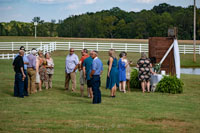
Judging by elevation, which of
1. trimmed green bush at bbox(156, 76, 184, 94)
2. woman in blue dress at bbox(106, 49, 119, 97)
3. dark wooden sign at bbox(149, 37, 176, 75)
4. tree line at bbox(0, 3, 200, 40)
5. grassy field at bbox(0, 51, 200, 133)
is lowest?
grassy field at bbox(0, 51, 200, 133)

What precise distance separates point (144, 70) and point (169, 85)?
1254 millimetres

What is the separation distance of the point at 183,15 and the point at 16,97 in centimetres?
8892

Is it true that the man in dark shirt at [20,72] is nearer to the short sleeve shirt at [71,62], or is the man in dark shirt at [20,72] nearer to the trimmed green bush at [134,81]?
the short sleeve shirt at [71,62]

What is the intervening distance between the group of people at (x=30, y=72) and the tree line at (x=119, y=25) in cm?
7298

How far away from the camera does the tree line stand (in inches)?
3910

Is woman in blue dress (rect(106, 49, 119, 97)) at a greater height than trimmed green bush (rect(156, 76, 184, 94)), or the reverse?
woman in blue dress (rect(106, 49, 119, 97))

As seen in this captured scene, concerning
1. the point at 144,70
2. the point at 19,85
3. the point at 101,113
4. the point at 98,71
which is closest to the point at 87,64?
the point at 98,71

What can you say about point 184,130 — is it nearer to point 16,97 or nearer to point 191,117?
point 191,117

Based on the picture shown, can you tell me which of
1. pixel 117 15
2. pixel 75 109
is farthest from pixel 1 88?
pixel 117 15

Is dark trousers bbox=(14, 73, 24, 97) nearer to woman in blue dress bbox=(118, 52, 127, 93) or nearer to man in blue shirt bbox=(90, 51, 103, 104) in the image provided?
man in blue shirt bbox=(90, 51, 103, 104)

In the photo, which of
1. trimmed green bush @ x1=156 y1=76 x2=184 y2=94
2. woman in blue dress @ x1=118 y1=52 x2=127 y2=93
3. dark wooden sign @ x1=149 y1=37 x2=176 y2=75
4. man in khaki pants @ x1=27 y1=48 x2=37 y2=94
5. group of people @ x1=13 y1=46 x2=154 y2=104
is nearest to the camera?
group of people @ x1=13 y1=46 x2=154 y2=104

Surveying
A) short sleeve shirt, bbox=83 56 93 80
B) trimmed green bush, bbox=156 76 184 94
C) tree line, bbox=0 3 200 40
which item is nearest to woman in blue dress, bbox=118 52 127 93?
trimmed green bush, bbox=156 76 184 94

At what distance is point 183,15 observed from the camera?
100m

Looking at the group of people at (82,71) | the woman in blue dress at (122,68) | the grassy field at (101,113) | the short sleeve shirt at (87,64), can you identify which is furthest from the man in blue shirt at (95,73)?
the woman in blue dress at (122,68)
